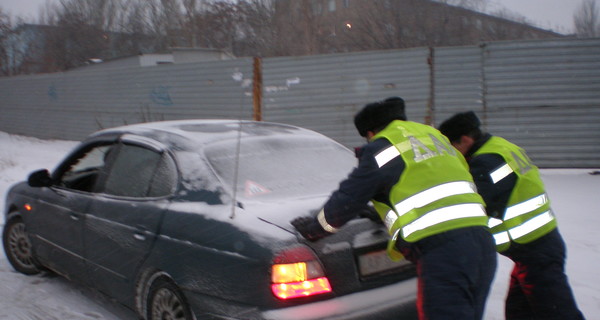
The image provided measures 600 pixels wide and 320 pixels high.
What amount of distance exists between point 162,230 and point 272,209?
72 centimetres

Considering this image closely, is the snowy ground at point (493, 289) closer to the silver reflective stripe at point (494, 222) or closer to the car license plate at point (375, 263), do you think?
the silver reflective stripe at point (494, 222)

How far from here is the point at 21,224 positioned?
5.11 metres

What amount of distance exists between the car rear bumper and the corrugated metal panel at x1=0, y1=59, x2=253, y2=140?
25.7ft

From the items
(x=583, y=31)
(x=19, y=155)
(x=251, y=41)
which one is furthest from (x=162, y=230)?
(x=583, y=31)

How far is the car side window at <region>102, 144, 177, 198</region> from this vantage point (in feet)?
11.6

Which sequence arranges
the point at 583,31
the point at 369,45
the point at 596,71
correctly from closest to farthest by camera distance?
the point at 596,71 < the point at 369,45 < the point at 583,31

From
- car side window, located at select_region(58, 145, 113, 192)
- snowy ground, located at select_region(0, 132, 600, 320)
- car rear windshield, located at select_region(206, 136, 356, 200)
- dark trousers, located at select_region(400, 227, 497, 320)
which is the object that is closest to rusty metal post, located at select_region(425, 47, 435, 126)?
snowy ground, located at select_region(0, 132, 600, 320)

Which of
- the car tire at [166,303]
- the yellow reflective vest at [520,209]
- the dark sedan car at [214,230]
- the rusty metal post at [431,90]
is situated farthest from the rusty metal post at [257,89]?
the yellow reflective vest at [520,209]

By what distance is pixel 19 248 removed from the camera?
5.16m

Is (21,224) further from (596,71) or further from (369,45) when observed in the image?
(369,45)

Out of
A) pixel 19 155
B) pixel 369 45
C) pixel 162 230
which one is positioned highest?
pixel 369 45

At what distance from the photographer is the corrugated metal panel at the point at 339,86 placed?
1052 cm

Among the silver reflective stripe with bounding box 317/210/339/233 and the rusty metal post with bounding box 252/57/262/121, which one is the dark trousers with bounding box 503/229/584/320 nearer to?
the silver reflective stripe with bounding box 317/210/339/233

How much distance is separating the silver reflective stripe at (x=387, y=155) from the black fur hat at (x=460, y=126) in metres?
0.80
